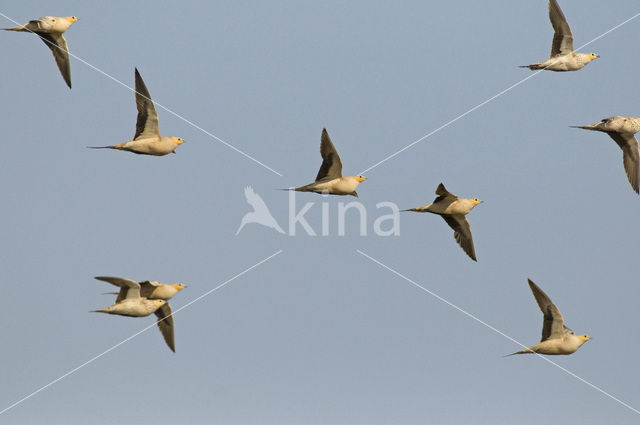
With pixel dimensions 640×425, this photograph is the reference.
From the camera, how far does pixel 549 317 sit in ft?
127

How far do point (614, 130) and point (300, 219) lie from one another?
43.0 feet

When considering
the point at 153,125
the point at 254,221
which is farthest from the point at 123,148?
the point at 254,221

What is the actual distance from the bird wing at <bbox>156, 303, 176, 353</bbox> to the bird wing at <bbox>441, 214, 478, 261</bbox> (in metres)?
11.1

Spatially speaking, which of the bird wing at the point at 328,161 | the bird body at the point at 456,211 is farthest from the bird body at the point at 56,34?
the bird body at the point at 456,211

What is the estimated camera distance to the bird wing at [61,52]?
140 feet

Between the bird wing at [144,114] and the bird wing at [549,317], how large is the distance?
1435 centimetres

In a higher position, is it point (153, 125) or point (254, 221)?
point (153, 125)

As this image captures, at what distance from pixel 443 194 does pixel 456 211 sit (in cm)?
144

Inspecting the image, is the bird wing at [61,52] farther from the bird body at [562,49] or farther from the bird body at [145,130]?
the bird body at [562,49]

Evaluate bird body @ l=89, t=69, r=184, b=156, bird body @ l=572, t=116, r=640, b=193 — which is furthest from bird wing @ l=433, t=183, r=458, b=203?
bird body @ l=89, t=69, r=184, b=156

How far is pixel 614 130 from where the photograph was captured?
137 ft

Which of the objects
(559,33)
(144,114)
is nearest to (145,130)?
(144,114)

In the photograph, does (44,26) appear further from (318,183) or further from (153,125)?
(318,183)

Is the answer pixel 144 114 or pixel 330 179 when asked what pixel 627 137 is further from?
pixel 144 114
